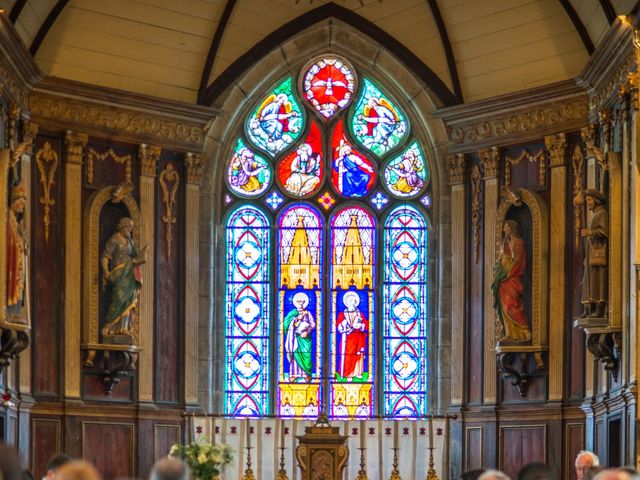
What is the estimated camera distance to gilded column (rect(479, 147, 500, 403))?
23438 millimetres

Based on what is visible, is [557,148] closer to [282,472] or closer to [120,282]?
[282,472]

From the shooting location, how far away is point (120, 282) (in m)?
22.8

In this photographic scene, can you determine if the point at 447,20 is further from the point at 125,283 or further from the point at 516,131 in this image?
the point at 125,283

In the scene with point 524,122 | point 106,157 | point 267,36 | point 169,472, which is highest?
point 267,36

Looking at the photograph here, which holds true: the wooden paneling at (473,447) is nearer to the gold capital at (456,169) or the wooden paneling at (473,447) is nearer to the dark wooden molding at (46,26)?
the gold capital at (456,169)

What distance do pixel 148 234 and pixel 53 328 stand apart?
6.39 feet

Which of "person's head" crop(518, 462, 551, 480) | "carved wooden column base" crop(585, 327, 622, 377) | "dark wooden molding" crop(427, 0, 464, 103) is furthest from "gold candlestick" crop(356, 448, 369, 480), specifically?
"person's head" crop(518, 462, 551, 480)

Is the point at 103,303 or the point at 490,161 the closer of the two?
the point at 103,303

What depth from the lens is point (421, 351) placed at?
24625 mm

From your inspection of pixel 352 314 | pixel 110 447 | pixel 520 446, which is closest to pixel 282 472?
pixel 110 447

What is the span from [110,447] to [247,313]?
3.09 meters

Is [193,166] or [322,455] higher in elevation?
[193,166]

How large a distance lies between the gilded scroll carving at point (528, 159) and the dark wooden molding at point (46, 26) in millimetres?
6252

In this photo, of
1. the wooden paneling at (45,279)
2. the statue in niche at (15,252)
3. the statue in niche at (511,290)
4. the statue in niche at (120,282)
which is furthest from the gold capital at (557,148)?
the statue in niche at (15,252)
